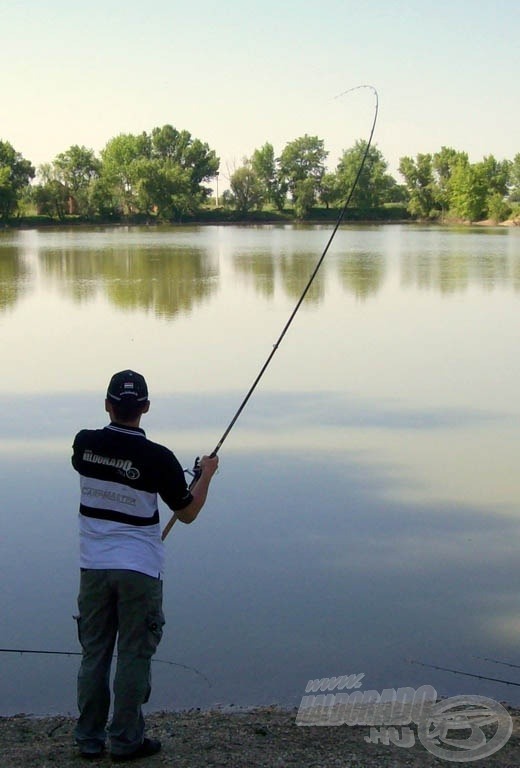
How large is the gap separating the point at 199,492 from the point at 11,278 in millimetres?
22890

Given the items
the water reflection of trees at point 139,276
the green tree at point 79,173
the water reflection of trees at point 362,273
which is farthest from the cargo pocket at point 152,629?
the green tree at point 79,173

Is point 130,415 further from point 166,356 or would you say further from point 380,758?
point 166,356

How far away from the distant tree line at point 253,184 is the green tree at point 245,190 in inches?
3.9

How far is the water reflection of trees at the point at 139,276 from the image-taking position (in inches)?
768

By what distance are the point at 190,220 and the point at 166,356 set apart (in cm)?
8182

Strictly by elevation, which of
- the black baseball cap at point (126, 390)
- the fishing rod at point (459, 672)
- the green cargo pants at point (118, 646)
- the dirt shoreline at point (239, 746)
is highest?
the black baseball cap at point (126, 390)

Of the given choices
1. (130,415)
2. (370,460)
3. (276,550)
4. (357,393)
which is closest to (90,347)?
(357,393)

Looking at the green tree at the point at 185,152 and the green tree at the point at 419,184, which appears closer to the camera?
the green tree at the point at 419,184

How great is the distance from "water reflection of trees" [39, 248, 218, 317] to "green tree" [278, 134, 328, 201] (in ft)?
199

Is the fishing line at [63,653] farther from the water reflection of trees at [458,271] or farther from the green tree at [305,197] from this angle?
the green tree at [305,197]

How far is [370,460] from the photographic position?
7.68m

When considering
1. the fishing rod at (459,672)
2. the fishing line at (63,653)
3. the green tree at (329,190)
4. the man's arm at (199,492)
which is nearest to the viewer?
the man's arm at (199,492)

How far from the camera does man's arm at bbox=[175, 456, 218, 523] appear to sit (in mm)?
3330

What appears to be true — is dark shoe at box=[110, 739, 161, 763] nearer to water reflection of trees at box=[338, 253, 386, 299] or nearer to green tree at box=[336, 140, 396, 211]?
water reflection of trees at box=[338, 253, 386, 299]
